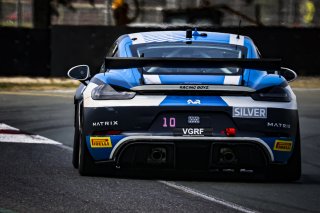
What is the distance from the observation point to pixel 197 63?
8.40 m

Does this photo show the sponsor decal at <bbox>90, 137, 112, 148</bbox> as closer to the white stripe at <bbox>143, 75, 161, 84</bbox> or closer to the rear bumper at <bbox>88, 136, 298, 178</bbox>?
the rear bumper at <bbox>88, 136, 298, 178</bbox>

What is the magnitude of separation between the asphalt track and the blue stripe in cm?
66

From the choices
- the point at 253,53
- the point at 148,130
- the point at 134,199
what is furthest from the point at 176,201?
the point at 253,53

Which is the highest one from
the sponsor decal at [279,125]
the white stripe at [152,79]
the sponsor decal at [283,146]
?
the white stripe at [152,79]

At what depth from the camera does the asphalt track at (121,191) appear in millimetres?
7180

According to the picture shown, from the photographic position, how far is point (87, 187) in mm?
8031

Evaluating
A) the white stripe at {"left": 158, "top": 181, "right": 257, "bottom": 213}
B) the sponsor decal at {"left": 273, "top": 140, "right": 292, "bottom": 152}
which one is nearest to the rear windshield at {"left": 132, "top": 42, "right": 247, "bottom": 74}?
the sponsor decal at {"left": 273, "top": 140, "right": 292, "bottom": 152}

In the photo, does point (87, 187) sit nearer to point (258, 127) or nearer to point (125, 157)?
point (125, 157)

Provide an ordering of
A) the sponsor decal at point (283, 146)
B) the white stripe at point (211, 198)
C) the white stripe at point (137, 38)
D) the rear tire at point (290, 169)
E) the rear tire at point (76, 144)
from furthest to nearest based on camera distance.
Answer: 1. the white stripe at point (137, 38)
2. the rear tire at point (76, 144)
3. the rear tire at point (290, 169)
4. the sponsor decal at point (283, 146)
5. the white stripe at point (211, 198)

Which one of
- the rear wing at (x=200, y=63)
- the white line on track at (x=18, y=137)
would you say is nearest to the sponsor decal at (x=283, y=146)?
the rear wing at (x=200, y=63)

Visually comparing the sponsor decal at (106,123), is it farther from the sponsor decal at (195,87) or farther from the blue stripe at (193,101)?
the sponsor decal at (195,87)

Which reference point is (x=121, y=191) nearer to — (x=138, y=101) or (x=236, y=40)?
(x=138, y=101)

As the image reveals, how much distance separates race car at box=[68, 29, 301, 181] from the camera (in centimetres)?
811

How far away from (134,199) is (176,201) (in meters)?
0.30
